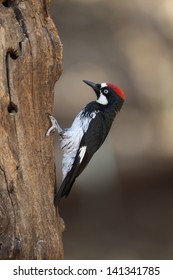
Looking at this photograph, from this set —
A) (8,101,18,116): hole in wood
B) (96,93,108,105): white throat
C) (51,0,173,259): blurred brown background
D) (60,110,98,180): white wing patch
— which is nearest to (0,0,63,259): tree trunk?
(8,101,18,116): hole in wood

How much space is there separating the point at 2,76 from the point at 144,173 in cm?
368

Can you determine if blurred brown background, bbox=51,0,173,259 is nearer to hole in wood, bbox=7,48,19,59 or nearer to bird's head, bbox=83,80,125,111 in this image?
bird's head, bbox=83,80,125,111

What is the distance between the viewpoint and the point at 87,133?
4094 millimetres

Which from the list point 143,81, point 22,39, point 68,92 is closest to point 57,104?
point 68,92

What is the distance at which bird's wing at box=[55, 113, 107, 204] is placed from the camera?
12.9ft

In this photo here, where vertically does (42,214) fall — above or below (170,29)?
below

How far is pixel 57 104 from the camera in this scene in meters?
6.89

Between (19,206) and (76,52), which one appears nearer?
(19,206)

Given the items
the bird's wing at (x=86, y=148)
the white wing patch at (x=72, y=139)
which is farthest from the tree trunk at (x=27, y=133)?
the white wing patch at (x=72, y=139)

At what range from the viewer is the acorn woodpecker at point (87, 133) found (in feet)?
13.1

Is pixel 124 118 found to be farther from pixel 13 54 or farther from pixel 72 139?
pixel 13 54

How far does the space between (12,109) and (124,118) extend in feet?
11.2

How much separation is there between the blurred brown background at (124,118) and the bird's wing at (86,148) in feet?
9.00
